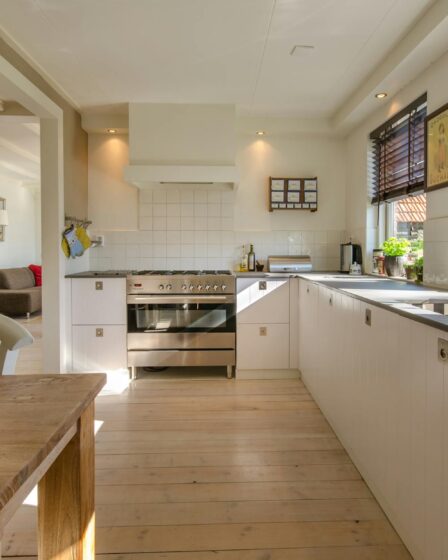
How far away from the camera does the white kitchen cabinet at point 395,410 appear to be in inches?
48.0

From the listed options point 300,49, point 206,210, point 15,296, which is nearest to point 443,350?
point 300,49

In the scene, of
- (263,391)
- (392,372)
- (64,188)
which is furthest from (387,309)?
(64,188)

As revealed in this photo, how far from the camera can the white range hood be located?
339 centimetres

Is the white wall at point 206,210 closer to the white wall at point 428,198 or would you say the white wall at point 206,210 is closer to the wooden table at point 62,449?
the white wall at point 428,198

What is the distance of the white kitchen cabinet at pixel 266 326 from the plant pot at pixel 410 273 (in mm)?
856

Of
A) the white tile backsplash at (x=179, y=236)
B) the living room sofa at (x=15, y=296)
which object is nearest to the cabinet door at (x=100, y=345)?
the white tile backsplash at (x=179, y=236)

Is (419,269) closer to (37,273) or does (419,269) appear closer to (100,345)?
(100,345)

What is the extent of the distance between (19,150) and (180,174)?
3.38m

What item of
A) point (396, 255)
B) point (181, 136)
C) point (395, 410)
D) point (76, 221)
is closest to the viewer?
point (395, 410)

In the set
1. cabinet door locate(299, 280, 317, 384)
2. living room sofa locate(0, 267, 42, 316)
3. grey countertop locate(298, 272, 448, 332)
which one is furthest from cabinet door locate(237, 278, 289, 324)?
living room sofa locate(0, 267, 42, 316)

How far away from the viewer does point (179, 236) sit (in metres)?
3.94

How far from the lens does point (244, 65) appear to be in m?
2.83

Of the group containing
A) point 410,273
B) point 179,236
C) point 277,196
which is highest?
point 277,196

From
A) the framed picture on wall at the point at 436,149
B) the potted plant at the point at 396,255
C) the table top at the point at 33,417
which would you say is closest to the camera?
the table top at the point at 33,417
